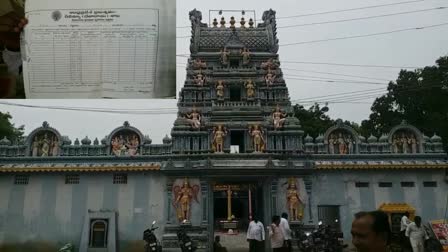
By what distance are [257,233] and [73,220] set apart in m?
10.6

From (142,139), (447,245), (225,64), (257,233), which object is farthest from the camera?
(225,64)

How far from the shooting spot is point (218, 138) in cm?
2214

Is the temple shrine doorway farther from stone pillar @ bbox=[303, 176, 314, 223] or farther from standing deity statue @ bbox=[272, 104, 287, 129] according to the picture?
standing deity statue @ bbox=[272, 104, 287, 129]

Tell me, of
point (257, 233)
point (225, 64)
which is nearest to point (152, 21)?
point (257, 233)

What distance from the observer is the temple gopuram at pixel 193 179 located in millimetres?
20781

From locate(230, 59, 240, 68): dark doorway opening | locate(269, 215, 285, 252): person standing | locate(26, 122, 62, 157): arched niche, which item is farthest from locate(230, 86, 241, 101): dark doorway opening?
locate(269, 215, 285, 252): person standing

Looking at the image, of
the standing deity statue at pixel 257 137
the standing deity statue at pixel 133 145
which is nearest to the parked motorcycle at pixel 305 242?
the standing deity statue at pixel 257 137

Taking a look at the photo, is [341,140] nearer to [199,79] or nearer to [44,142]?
[199,79]

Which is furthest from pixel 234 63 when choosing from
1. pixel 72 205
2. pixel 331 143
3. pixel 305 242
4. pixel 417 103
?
pixel 417 103

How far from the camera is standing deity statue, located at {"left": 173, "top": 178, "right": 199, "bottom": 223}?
2092 cm

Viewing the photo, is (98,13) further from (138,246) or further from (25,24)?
(138,246)

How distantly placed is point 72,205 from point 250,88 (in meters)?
10.9

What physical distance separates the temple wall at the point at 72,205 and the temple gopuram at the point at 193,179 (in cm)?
5

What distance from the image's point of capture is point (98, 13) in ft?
16.4
